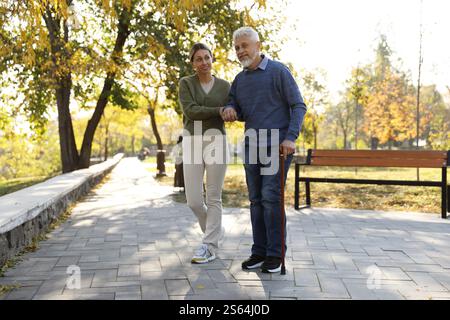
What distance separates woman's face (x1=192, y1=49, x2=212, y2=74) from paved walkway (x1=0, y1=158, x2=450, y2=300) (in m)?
1.69

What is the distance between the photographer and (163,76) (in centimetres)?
1276

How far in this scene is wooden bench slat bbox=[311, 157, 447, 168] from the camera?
6.89 m

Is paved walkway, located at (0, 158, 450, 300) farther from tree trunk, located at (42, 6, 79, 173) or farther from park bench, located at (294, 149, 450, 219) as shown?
tree trunk, located at (42, 6, 79, 173)

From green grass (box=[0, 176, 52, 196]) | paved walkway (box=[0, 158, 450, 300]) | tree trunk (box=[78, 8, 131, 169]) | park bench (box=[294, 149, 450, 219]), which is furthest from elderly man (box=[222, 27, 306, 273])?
green grass (box=[0, 176, 52, 196])

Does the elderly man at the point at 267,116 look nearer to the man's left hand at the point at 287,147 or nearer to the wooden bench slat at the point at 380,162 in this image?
the man's left hand at the point at 287,147

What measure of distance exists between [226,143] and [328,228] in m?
2.29

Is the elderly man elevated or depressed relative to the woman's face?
depressed

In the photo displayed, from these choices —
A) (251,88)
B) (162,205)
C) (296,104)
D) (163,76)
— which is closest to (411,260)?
(296,104)

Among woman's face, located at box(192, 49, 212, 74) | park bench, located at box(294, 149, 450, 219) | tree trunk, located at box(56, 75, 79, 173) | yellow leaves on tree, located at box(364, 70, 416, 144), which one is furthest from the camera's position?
yellow leaves on tree, located at box(364, 70, 416, 144)

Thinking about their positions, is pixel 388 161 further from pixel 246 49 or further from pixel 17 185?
pixel 17 185

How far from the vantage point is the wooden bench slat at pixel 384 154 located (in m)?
6.90

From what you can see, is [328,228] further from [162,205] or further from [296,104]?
[162,205]

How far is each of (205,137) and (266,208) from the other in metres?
0.81

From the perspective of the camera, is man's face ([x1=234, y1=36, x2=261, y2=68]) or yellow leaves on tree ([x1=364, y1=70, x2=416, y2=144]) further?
yellow leaves on tree ([x1=364, y1=70, x2=416, y2=144])
